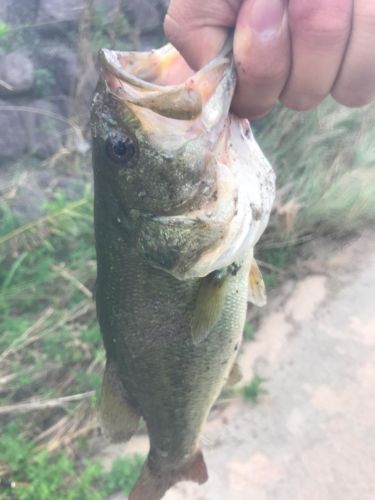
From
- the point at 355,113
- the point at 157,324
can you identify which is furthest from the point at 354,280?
the point at 157,324

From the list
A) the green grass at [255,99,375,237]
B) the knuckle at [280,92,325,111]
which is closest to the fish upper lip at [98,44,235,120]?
the knuckle at [280,92,325,111]

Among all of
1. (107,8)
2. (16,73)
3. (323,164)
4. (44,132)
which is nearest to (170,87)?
(323,164)

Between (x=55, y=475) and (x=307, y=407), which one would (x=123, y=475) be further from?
(x=307, y=407)

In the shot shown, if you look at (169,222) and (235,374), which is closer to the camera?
(169,222)

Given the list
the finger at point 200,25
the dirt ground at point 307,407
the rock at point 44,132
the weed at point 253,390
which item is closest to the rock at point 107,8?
the rock at point 44,132

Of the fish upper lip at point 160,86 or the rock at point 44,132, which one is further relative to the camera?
the rock at point 44,132

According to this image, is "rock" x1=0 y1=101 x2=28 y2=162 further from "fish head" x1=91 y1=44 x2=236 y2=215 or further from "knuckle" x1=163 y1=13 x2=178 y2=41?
"knuckle" x1=163 y1=13 x2=178 y2=41

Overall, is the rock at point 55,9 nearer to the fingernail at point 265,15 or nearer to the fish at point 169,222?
the fish at point 169,222
